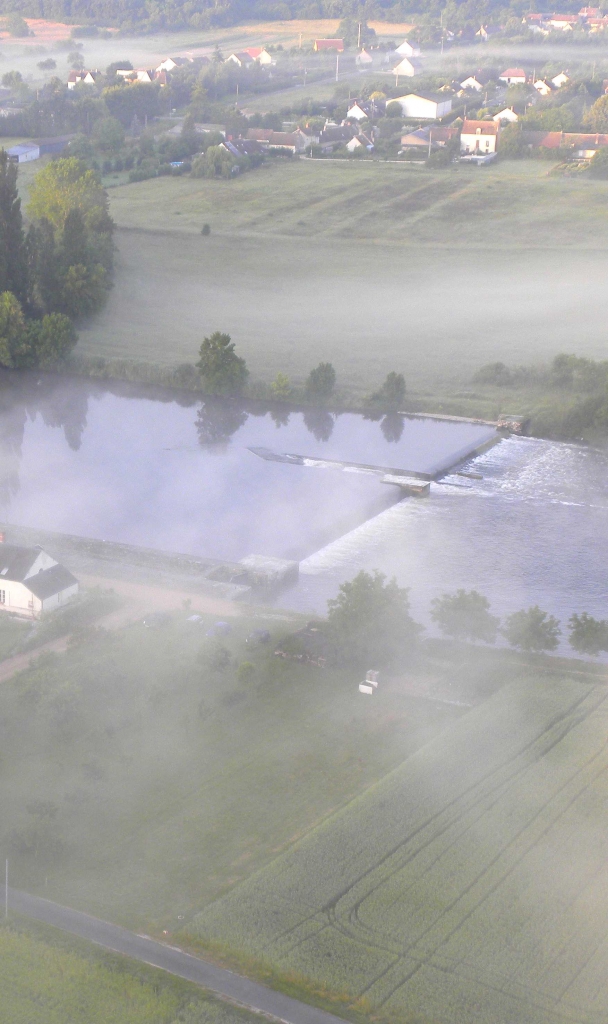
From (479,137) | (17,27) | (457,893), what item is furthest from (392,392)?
(17,27)

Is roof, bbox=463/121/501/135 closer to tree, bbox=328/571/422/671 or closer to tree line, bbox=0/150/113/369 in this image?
tree line, bbox=0/150/113/369

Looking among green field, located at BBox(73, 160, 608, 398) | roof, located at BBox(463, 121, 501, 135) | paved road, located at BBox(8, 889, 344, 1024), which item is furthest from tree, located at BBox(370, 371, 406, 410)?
roof, located at BBox(463, 121, 501, 135)

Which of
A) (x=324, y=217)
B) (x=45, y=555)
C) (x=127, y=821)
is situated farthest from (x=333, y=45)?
(x=127, y=821)

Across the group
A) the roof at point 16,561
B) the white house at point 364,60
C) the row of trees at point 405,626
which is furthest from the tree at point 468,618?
the white house at point 364,60

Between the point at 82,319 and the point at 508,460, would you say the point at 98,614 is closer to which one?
the point at 508,460

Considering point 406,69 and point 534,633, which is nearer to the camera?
point 534,633

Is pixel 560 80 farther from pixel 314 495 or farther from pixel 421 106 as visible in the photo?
pixel 314 495
